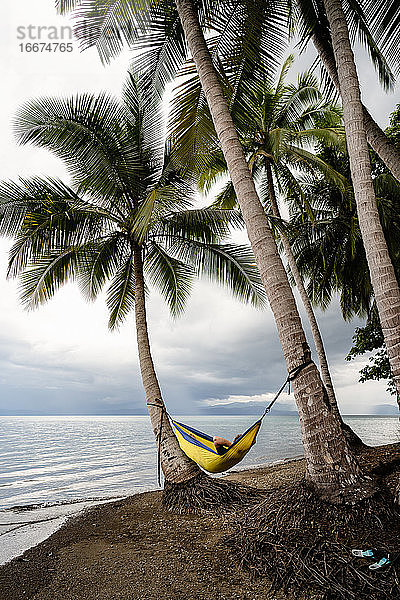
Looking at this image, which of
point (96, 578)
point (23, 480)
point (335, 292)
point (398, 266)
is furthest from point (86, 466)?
point (96, 578)

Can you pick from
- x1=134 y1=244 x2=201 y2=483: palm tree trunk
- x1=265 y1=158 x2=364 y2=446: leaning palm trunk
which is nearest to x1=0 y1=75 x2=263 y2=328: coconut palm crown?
x1=134 y1=244 x2=201 y2=483: palm tree trunk

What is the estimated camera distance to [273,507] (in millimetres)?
3816

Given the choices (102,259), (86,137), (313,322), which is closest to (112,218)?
(102,259)

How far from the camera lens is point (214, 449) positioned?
4.99 m

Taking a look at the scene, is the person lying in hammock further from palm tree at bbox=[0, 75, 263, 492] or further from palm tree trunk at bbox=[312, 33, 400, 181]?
palm tree trunk at bbox=[312, 33, 400, 181]

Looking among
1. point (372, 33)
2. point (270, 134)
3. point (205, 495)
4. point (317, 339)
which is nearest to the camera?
point (205, 495)

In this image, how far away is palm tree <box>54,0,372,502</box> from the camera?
362 centimetres

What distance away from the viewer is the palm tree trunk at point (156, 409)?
20.9 feet

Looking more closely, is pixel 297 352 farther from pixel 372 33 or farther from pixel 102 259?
pixel 102 259

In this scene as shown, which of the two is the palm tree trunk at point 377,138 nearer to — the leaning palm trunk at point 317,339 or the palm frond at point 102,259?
the leaning palm trunk at point 317,339

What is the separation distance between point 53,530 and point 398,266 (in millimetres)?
9728

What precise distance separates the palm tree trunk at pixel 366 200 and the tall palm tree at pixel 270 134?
1.46m

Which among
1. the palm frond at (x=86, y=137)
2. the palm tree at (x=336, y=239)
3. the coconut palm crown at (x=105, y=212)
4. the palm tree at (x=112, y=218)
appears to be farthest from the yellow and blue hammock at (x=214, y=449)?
the palm tree at (x=336, y=239)

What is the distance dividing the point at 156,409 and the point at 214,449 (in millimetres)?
2096
